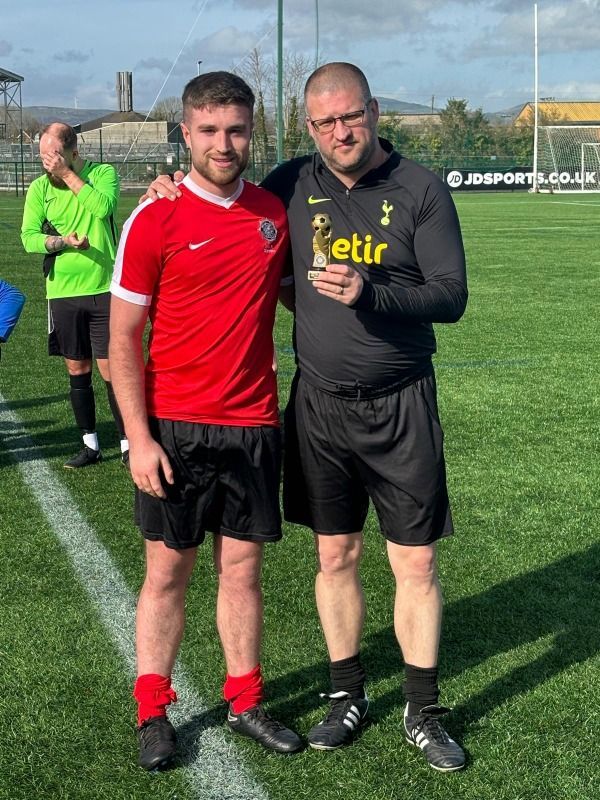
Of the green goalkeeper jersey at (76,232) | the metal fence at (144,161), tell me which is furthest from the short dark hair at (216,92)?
the metal fence at (144,161)

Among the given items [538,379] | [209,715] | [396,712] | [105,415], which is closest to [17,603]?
[209,715]

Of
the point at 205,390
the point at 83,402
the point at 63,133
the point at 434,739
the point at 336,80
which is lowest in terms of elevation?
the point at 434,739

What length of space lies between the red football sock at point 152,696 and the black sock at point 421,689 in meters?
0.77

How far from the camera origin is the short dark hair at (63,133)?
6230 millimetres

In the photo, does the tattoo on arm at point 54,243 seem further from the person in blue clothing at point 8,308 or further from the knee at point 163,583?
the knee at point 163,583

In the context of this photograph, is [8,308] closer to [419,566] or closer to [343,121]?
[343,121]

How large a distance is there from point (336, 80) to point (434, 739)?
6.63 feet

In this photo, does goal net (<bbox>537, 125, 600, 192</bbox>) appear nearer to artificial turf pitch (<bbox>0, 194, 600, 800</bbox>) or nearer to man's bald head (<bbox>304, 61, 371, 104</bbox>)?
artificial turf pitch (<bbox>0, 194, 600, 800</bbox>)

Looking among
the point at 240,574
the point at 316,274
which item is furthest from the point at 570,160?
the point at 316,274

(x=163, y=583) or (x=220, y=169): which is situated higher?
(x=220, y=169)

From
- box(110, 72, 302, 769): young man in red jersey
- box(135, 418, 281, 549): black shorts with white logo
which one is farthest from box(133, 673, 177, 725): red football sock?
box(135, 418, 281, 549): black shorts with white logo

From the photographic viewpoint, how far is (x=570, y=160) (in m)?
54.6

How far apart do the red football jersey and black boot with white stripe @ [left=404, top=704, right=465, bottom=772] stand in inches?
41.7

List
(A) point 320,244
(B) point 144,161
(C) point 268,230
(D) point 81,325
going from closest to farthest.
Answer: (A) point 320,244 → (C) point 268,230 → (D) point 81,325 → (B) point 144,161
